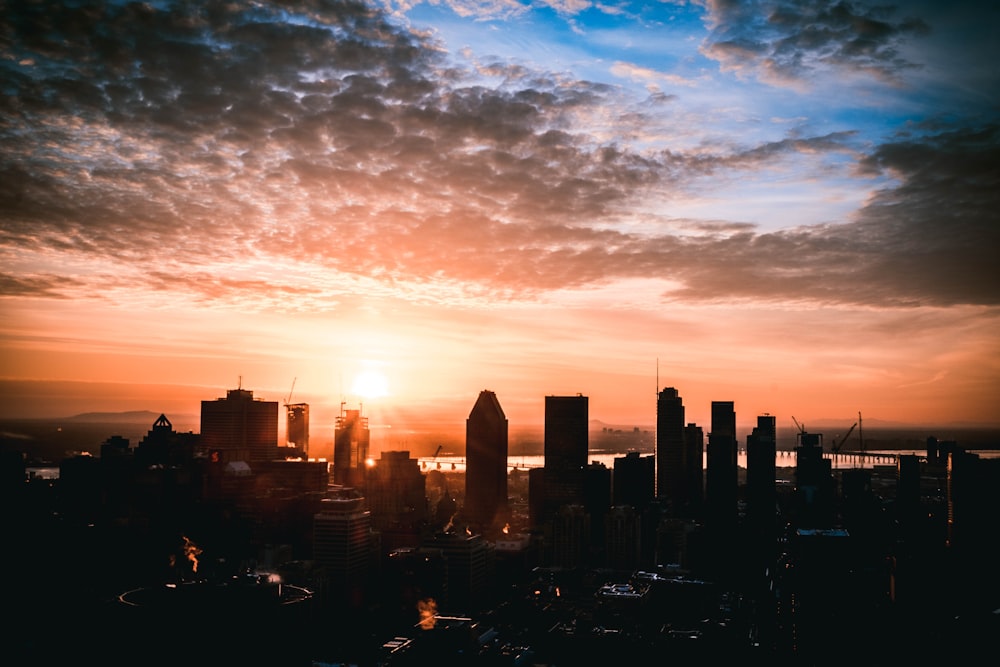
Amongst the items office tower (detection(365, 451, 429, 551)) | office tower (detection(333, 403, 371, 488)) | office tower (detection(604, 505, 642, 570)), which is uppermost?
office tower (detection(333, 403, 371, 488))

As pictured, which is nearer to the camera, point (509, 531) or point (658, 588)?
point (658, 588)

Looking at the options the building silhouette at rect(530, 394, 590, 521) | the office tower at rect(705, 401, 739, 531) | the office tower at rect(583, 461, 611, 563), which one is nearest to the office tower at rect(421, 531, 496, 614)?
the office tower at rect(583, 461, 611, 563)

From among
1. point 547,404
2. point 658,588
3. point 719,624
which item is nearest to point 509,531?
point 547,404

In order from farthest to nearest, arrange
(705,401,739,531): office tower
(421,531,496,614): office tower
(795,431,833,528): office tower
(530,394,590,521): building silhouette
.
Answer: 1. (530,394,590,521): building silhouette
2. (705,401,739,531): office tower
3. (795,431,833,528): office tower
4. (421,531,496,614): office tower

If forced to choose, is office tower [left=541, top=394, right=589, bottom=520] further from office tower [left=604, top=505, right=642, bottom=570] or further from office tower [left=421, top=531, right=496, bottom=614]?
office tower [left=421, top=531, right=496, bottom=614]

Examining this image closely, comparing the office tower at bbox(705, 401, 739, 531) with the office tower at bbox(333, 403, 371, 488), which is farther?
the office tower at bbox(333, 403, 371, 488)

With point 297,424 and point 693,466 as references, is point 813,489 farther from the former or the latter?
point 297,424

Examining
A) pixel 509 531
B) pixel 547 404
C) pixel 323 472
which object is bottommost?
pixel 509 531

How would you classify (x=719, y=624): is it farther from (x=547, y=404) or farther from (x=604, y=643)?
(x=547, y=404)
